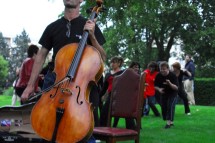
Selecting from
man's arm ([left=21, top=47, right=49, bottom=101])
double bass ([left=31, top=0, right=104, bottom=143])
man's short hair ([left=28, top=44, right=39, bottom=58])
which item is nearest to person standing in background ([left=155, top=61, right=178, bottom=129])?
man's short hair ([left=28, top=44, right=39, bottom=58])

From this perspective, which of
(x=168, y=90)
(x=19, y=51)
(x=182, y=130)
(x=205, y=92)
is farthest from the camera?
(x=19, y=51)

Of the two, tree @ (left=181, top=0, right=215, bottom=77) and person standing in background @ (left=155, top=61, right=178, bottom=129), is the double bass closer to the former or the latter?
person standing in background @ (left=155, top=61, right=178, bottom=129)

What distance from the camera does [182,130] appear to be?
9430 millimetres

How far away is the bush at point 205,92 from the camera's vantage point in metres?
23.6

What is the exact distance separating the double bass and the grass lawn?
405 cm

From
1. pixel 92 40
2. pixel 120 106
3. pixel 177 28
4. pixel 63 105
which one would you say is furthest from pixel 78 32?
pixel 177 28

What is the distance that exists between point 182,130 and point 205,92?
48.5 feet

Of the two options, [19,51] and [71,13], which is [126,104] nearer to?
[71,13]

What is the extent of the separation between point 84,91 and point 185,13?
31070 mm

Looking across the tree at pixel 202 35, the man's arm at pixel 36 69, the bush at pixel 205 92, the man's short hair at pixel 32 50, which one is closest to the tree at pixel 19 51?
the tree at pixel 202 35

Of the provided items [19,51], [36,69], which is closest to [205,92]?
[36,69]

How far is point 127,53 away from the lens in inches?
1460

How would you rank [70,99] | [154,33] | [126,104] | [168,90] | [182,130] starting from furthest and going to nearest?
1. [154,33]
2. [168,90]
3. [182,130]
4. [126,104]
5. [70,99]

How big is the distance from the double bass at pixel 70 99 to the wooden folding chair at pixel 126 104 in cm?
142
